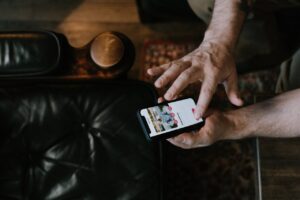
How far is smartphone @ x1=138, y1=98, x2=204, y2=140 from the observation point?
2.25ft

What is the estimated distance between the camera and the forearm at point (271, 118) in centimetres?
73

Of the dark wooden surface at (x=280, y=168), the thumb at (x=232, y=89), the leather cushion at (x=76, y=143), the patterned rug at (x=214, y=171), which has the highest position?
the thumb at (x=232, y=89)

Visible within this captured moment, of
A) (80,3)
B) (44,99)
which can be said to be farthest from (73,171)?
(80,3)

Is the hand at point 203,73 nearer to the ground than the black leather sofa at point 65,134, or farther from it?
farther from it

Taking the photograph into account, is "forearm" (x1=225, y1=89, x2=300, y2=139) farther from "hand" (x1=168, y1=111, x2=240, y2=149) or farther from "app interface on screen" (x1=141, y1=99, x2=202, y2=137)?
"app interface on screen" (x1=141, y1=99, x2=202, y2=137)

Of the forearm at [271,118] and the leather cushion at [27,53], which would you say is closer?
the forearm at [271,118]

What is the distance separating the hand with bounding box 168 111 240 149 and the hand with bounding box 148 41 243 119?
0.05 metres

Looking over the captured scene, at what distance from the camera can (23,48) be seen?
2.79ft

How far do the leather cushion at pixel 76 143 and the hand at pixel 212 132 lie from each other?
0.42ft

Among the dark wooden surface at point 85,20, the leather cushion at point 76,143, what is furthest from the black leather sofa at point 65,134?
the dark wooden surface at point 85,20

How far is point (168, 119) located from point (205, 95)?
0.10 m

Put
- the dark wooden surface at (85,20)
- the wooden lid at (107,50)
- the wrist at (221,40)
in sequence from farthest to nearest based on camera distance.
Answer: the dark wooden surface at (85,20) → the wooden lid at (107,50) → the wrist at (221,40)

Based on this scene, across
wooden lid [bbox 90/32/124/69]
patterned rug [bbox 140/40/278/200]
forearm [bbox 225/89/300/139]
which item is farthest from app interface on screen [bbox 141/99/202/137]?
patterned rug [bbox 140/40/278/200]

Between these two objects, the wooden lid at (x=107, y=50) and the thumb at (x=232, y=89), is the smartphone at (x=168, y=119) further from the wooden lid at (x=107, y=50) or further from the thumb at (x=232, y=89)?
the wooden lid at (x=107, y=50)
